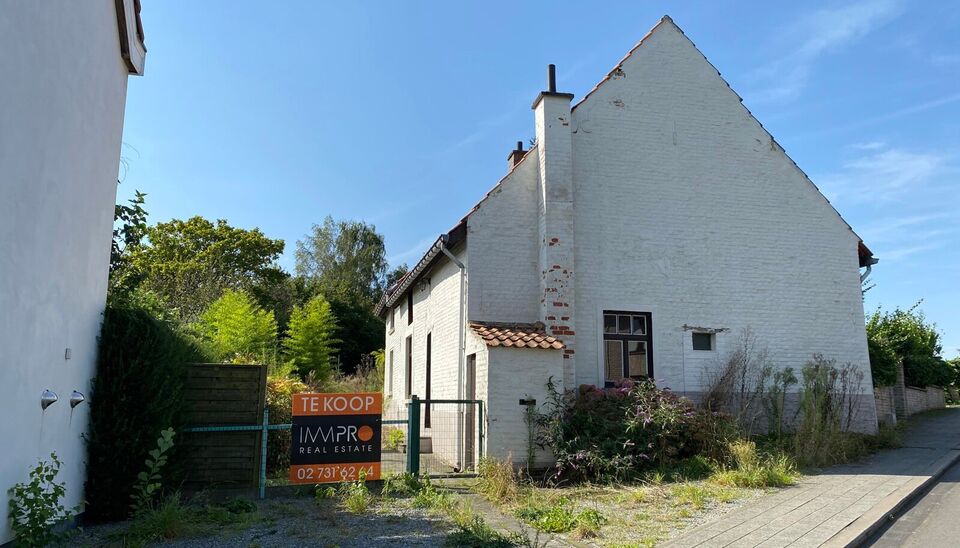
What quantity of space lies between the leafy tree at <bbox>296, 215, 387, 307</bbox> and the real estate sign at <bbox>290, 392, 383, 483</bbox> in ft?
109

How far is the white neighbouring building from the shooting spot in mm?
5566

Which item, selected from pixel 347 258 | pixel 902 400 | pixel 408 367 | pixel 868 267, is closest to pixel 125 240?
pixel 408 367

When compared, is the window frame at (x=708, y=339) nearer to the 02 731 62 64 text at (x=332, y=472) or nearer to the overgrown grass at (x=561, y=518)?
the overgrown grass at (x=561, y=518)

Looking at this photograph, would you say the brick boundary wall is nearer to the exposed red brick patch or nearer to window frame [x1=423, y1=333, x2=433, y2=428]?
the exposed red brick patch

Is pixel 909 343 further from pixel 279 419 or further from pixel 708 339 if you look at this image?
pixel 279 419

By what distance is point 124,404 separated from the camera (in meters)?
7.88

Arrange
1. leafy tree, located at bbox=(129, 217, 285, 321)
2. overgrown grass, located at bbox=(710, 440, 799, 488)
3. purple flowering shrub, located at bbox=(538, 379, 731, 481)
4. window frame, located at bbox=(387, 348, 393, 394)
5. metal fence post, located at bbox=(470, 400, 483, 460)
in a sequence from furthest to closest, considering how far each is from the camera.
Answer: leafy tree, located at bbox=(129, 217, 285, 321) → window frame, located at bbox=(387, 348, 393, 394) → metal fence post, located at bbox=(470, 400, 483, 460) → purple flowering shrub, located at bbox=(538, 379, 731, 481) → overgrown grass, located at bbox=(710, 440, 799, 488)

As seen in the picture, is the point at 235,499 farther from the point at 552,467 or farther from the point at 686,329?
the point at 686,329

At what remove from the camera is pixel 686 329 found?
43.2ft

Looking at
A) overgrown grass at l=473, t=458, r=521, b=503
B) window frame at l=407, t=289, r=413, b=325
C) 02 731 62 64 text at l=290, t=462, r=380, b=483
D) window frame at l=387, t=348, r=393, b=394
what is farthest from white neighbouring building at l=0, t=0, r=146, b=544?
window frame at l=387, t=348, r=393, b=394

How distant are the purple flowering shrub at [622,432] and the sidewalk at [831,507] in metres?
1.79

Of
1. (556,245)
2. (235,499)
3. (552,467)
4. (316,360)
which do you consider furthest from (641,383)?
(316,360)

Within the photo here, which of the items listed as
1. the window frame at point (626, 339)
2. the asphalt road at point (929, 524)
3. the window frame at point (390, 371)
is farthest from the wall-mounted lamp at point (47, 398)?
the window frame at point (390, 371)

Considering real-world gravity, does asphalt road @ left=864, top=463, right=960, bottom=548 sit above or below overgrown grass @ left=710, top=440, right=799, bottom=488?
below
